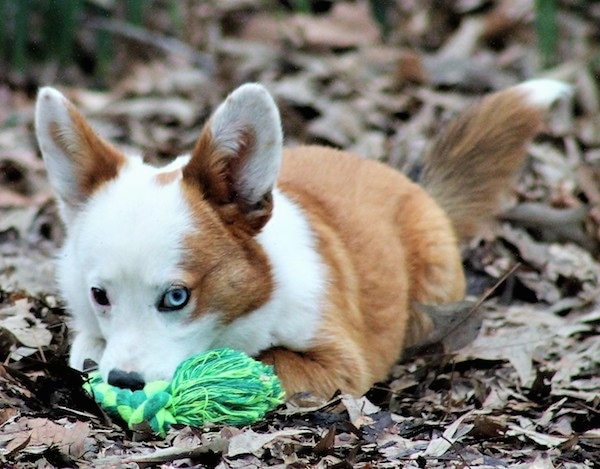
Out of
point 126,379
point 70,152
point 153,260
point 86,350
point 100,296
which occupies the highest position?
point 70,152

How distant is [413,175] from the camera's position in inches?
255

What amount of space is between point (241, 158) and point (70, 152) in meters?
0.71

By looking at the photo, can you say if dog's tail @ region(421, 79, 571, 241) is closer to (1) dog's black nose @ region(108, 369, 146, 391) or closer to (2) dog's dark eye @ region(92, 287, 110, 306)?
→ (2) dog's dark eye @ region(92, 287, 110, 306)

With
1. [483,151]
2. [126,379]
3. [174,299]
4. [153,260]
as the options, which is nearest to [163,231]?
[153,260]

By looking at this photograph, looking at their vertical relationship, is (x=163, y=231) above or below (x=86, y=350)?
above

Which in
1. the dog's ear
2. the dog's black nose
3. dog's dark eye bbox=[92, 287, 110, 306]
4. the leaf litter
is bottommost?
the leaf litter

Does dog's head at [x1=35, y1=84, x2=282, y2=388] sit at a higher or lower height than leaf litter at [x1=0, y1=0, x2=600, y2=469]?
higher

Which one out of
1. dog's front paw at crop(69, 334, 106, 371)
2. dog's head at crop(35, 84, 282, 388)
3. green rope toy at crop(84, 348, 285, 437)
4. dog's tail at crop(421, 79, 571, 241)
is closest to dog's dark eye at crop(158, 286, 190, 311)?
dog's head at crop(35, 84, 282, 388)

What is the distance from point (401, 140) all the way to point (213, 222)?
3.86m

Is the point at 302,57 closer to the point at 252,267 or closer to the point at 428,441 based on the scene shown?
the point at 252,267

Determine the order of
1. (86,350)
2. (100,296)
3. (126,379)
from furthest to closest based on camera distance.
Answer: (86,350), (100,296), (126,379)

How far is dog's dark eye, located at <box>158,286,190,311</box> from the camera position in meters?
4.05

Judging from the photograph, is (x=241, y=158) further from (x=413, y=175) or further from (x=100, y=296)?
(x=413, y=175)

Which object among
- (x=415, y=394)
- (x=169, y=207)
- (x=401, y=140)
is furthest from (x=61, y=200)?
(x=401, y=140)
